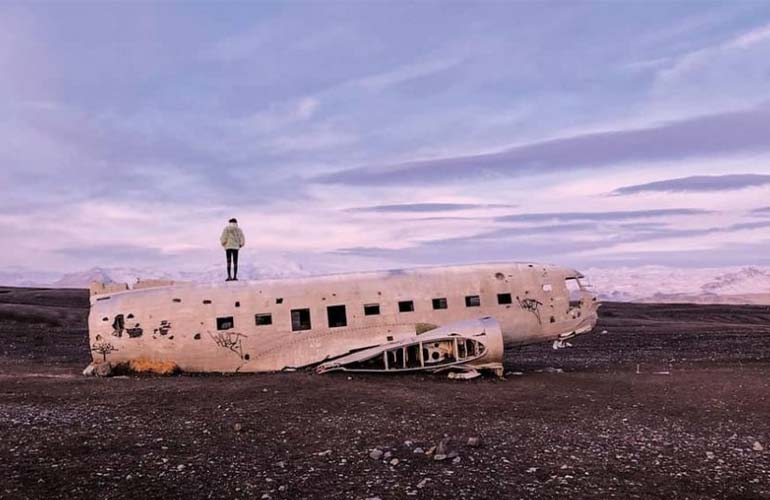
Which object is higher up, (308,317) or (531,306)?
(308,317)

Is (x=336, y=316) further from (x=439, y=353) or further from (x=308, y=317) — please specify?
(x=439, y=353)

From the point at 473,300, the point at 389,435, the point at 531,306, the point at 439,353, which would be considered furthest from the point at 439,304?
the point at 389,435

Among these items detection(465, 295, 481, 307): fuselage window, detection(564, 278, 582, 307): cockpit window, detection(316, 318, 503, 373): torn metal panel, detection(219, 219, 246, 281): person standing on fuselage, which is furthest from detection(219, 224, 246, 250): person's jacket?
detection(564, 278, 582, 307): cockpit window

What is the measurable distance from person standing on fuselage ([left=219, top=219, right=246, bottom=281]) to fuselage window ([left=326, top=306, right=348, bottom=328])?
15.1ft

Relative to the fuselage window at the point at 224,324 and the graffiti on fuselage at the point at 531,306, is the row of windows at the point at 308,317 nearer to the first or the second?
the fuselage window at the point at 224,324

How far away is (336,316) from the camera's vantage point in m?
19.2

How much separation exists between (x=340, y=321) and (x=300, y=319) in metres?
1.45

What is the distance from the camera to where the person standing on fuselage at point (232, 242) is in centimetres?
2144

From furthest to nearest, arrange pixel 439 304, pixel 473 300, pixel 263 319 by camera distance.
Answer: pixel 473 300, pixel 439 304, pixel 263 319

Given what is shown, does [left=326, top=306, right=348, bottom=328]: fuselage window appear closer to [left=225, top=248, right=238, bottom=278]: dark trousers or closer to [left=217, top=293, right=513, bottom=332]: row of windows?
[left=217, top=293, right=513, bottom=332]: row of windows

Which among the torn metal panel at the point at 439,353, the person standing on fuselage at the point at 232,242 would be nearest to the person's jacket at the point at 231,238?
the person standing on fuselage at the point at 232,242

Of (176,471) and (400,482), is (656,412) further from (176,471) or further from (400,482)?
(176,471)

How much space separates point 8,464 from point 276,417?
521 centimetres

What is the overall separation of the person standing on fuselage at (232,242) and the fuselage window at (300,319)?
11.9 ft
